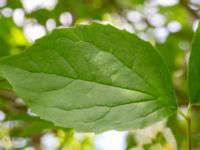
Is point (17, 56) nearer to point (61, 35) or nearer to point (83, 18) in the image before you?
point (61, 35)

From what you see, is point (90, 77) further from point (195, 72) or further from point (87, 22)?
point (87, 22)

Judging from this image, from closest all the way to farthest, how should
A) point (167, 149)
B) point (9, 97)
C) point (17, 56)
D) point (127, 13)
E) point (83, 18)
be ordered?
point (17, 56), point (167, 149), point (9, 97), point (83, 18), point (127, 13)

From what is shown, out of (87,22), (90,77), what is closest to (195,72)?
(90,77)

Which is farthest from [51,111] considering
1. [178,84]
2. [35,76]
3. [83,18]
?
[178,84]

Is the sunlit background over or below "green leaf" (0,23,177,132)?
below

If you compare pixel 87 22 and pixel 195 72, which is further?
pixel 87 22
